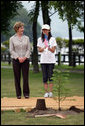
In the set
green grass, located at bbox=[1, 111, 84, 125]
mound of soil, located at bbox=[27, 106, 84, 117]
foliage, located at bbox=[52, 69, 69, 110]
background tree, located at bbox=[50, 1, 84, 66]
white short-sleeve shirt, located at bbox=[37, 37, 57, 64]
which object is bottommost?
green grass, located at bbox=[1, 111, 84, 125]

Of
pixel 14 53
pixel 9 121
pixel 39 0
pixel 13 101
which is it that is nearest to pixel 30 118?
pixel 9 121

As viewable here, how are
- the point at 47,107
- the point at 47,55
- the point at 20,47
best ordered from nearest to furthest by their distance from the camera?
the point at 47,107, the point at 20,47, the point at 47,55

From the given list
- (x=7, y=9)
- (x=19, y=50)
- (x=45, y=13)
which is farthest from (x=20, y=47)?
(x=7, y=9)

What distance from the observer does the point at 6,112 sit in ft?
39.3

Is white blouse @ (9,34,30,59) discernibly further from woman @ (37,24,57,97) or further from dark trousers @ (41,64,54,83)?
dark trousers @ (41,64,54,83)

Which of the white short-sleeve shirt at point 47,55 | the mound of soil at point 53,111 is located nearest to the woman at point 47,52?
the white short-sleeve shirt at point 47,55

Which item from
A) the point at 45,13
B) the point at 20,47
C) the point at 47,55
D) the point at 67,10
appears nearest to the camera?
the point at 20,47

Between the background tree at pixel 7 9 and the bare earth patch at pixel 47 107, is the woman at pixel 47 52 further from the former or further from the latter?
the background tree at pixel 7 9

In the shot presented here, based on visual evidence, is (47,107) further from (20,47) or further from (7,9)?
(7,9)

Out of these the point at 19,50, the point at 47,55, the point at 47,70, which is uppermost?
the point at 19,50

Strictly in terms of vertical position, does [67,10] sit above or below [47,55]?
above

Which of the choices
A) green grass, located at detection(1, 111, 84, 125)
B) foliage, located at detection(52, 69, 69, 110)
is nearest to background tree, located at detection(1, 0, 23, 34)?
foliage, located at detection(52, 69, 69, 110)

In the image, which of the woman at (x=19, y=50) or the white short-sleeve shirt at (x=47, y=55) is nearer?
the woman at (x=19, y=50)

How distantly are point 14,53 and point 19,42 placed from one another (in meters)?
0.35
